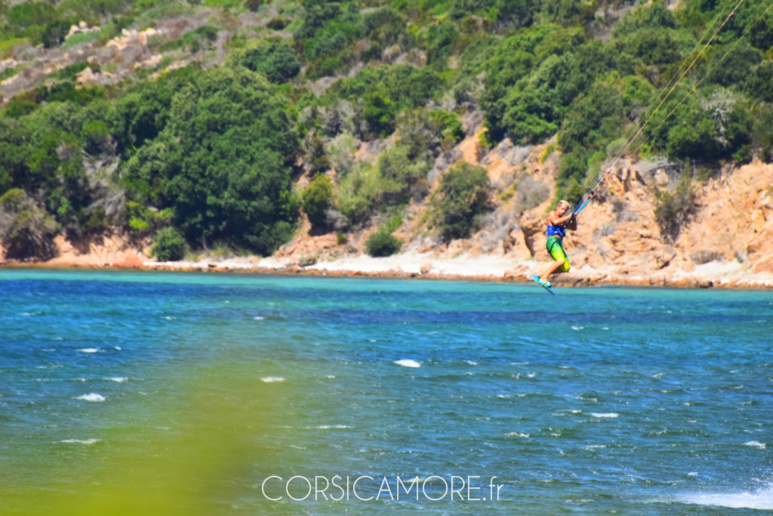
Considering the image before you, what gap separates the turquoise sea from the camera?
13.8 m

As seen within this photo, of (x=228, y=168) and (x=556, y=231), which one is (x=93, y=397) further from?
(x=228, y=168)

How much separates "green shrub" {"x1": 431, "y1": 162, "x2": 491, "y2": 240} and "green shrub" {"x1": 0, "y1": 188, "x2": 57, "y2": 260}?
32.4m

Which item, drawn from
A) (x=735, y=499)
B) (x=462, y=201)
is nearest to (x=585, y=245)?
(x=462, y=201)

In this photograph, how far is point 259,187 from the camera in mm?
73000

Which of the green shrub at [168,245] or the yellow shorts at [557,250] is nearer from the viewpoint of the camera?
the yellow shorts at [557,250]

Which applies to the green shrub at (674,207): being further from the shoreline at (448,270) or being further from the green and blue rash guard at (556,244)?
the green and blue rash guard at (556,244)

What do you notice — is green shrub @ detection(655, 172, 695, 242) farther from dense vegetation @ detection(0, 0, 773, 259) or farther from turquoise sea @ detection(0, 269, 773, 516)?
turquoise sea @ detection(0, 269, 773, 516)

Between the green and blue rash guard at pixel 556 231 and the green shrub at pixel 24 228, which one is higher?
the green and blue rash guard at pixel 556 231

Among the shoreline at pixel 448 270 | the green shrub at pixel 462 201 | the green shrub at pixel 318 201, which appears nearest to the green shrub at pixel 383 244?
the shoreline at pixel 448 270

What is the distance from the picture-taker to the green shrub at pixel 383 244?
70438 mm

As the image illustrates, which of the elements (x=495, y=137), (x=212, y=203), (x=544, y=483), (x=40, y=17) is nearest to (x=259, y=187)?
(x=212, y=203)

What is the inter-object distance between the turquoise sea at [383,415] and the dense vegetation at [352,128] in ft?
98.8

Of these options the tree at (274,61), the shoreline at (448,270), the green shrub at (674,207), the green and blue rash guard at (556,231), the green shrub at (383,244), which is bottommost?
the shoreline at (448,270)

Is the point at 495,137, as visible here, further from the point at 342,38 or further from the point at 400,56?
the point at 342,38
